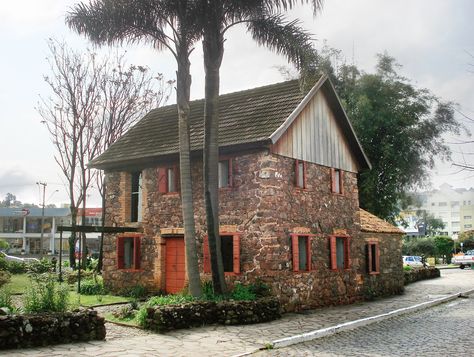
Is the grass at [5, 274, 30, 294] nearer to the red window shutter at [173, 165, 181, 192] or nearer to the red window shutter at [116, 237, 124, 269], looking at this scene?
the red window shutter at [116, 237, 124, 269]

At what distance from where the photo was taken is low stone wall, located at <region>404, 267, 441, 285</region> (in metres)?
28.9

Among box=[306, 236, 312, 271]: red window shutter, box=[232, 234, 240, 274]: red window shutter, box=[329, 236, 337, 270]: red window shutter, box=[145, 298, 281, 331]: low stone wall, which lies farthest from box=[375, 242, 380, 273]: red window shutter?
box=[145, 298, 281, 331]: low stone wall

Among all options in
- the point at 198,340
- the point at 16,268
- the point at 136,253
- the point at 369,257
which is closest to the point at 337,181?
the point at 369,257

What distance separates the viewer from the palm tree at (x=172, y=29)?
13773 mm

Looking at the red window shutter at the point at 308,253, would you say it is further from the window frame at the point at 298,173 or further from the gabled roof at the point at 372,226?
the gabled roof at the point at 372,226

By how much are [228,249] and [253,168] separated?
105 inches

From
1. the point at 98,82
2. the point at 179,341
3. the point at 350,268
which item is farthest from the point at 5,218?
the point at 179,341

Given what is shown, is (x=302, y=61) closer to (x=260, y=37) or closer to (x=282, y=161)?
(x=260, y=37)

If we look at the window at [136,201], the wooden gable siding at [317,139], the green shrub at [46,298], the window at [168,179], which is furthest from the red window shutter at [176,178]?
the green shrub at [46,298]

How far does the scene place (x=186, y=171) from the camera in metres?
14.1

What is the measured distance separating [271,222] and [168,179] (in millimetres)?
4500

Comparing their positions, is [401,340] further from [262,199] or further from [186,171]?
[186,171]

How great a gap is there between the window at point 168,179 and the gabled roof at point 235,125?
1.74 ft

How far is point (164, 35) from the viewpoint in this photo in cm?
1462
